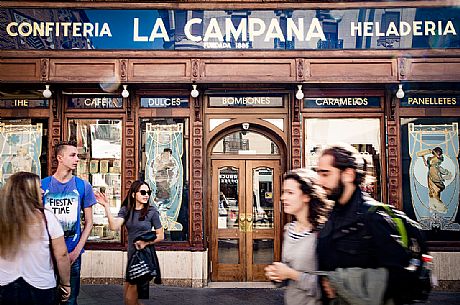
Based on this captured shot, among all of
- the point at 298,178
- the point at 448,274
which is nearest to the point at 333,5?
the point at 448,274

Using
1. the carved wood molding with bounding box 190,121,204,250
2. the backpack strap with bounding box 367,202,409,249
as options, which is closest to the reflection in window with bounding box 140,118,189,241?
the carved wood molding with bounding box 190,121,204,250

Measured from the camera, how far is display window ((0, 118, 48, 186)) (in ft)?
29.6

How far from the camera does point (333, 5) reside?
885 cm

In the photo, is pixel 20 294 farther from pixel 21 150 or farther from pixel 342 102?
pixel 342 102

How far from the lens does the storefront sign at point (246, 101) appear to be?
9031mm

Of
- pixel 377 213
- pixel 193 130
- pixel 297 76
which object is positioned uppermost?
pixel 297 76

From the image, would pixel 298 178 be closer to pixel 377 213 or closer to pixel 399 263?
pixel 377 213

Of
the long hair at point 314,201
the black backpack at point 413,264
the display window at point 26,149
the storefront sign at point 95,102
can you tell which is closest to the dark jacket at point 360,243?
the black backpack at point 413,264

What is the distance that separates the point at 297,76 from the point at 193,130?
2.16 meters

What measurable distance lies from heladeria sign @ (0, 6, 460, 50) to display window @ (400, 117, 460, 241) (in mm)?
1517

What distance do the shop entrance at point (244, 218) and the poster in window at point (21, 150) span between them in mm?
3379

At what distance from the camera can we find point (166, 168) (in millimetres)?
8961

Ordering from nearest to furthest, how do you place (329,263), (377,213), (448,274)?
(377,213), (329,263), (448,274)

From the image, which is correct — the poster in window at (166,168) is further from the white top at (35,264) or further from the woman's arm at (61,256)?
the white top at (35,264)
